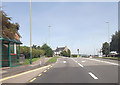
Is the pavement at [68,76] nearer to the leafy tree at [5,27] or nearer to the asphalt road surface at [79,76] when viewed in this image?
the asphalt road surface at [79,76]

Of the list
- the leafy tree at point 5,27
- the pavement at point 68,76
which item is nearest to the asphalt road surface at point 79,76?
the pavement at point 68,76

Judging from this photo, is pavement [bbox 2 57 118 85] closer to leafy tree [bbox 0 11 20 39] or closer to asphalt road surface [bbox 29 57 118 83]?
asphalt road surface [bbox 29 57 118 83]

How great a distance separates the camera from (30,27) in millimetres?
22469

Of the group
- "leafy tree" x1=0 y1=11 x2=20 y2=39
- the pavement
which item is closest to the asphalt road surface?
the pavement

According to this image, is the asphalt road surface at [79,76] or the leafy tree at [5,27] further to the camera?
the leafy tree at [5,27]

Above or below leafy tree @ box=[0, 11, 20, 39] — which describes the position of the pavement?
below

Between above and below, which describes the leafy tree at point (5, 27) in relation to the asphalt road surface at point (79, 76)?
above

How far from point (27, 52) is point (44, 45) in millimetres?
25621

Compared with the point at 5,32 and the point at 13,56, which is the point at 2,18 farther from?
the point at 13,56

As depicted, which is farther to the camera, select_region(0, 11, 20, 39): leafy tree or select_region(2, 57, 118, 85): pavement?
select_region(0, 11, 20, 39): leafy tree

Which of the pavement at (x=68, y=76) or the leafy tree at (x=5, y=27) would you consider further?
the leafy tree at (x=5, y=27)

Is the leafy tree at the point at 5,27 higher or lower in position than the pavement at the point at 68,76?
higher

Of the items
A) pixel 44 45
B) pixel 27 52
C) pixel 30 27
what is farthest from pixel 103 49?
pixel 30 27

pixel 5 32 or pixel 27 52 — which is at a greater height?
pixel 5 32
